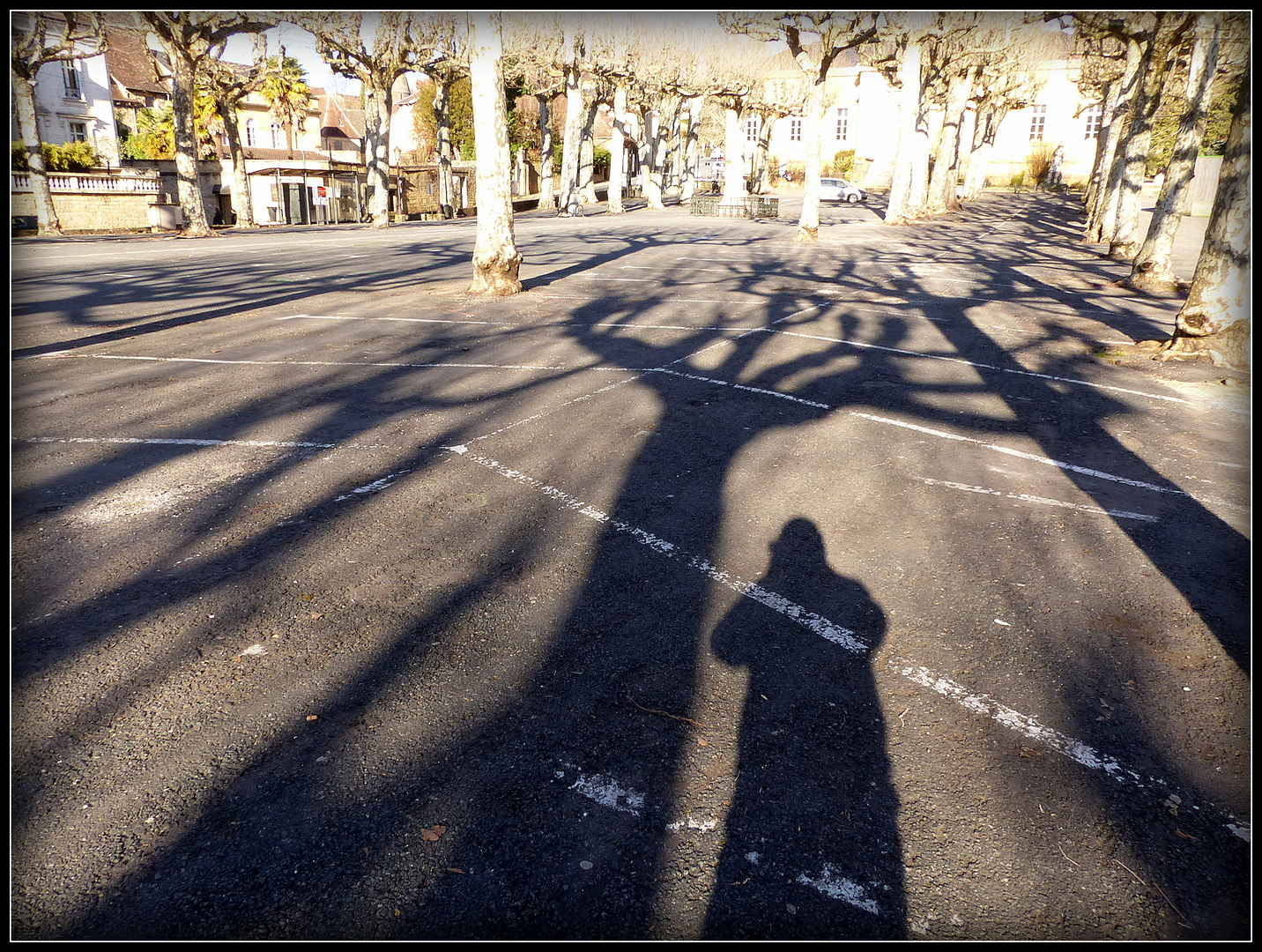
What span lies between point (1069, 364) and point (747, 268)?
10.1 metres

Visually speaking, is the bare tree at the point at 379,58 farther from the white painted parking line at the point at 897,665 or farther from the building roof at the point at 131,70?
the white painted parking line at the point at 897,665

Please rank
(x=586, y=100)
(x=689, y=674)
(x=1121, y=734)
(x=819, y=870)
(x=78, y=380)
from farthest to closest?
(x=586, y=100) → (x=78, y=380) → (x=689, y=674) → (x=1121, y=734) → (x=819, y=870)

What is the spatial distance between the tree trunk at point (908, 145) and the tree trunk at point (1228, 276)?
70.2 feet

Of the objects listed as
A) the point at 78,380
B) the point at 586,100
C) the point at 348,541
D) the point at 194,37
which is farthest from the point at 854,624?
the point at 586,100

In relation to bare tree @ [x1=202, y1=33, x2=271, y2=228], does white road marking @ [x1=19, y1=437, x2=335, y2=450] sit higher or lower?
lower

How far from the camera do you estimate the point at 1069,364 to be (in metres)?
9.29

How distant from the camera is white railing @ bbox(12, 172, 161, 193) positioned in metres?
28.1

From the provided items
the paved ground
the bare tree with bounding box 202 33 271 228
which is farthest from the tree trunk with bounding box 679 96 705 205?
the paved ground

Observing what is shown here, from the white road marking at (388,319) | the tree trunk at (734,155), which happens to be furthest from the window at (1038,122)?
the white road marking at (388,319)

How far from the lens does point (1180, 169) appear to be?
14.1 metres

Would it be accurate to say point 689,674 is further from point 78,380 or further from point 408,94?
point 408,94

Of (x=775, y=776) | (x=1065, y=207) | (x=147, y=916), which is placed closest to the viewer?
(x=147, y=916)

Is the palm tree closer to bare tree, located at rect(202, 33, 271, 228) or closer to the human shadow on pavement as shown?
bare tree, located at rect(202, 33, 271, 228)

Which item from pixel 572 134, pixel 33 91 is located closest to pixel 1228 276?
pixel 572 134
